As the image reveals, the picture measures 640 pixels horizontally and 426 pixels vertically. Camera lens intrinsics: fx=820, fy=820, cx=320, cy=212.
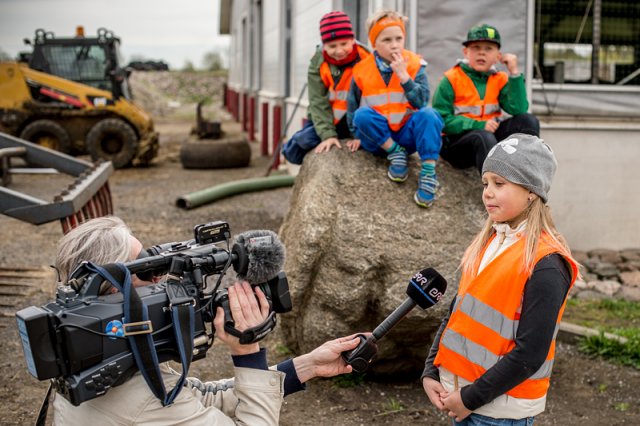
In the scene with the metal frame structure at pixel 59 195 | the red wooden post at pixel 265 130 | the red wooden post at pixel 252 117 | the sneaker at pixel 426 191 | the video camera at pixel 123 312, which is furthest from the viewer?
the red wooden post at pixel 252 117

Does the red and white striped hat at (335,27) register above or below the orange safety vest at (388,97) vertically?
above

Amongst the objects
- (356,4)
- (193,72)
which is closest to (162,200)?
(356,4)

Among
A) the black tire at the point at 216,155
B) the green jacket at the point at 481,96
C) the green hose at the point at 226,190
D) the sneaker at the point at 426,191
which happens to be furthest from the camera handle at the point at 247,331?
the black tire at the point at 216,155

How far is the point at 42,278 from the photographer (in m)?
7.02

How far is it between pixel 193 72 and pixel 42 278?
39.2 meters

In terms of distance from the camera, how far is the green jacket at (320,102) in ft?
17.7

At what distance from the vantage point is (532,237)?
261 cm

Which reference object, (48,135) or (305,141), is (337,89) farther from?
(48,135)

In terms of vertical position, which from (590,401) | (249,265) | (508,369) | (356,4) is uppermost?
(356,4)

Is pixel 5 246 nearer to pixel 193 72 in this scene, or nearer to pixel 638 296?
pixel 638 296

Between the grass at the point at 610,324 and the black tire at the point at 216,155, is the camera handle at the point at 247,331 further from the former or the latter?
the black tire at the point at 216,155

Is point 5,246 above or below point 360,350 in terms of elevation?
below

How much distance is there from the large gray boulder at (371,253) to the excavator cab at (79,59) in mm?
11290

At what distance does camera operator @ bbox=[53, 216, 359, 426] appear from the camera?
2.13 m
